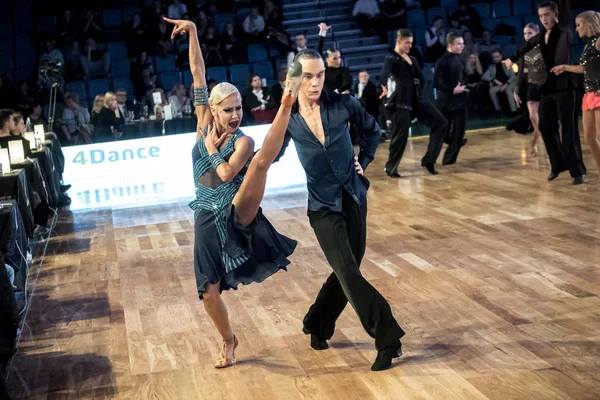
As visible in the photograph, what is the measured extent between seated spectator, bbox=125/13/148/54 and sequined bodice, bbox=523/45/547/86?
327 inches

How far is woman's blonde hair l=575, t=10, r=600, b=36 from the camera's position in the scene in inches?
313

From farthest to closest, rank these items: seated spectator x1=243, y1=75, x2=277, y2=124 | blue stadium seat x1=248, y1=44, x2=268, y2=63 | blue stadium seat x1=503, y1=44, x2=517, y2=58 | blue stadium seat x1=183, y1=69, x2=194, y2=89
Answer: blue stadium seat x1=503, y1=44, x2=517, y2=58
blue stadium seat x1=248, y1=44, x2=268, y2=63
blue stadium seat x1=183, y1=69, x2=194, y2=89
seated spectator x1=243, y1=75, x2=277, y2=124

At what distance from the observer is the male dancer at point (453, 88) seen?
34.3 feet

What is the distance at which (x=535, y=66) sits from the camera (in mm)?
9008

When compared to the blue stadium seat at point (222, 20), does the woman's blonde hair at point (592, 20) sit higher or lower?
lower

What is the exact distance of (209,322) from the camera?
5.38 metres

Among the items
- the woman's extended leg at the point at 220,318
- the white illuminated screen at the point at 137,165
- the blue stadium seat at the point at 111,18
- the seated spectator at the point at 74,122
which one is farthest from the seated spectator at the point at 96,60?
the woman's extended leg at the point at 220,318

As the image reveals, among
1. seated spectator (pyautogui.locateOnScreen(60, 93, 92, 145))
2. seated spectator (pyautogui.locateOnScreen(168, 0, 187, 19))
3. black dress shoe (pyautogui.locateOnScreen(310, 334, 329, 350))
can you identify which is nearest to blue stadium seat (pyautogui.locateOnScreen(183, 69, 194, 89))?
seated spectator (pyautogui.locateOnScreen(168, 0, 187, 19))

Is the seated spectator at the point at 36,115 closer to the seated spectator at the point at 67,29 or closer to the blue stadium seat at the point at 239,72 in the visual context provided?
the seated spectator at the point at 67,29

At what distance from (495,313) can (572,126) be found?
4.24 meters

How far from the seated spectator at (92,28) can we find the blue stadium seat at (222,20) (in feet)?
6.57

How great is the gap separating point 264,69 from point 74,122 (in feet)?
11.7

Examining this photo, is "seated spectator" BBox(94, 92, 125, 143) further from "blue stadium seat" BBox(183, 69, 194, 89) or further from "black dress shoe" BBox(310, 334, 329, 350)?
"black dress shoe" BBox(310, 334, 329, 350)

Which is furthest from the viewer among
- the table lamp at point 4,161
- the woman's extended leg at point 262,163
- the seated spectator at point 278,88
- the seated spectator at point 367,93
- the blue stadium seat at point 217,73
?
the blue stadium seat at point 217,73
